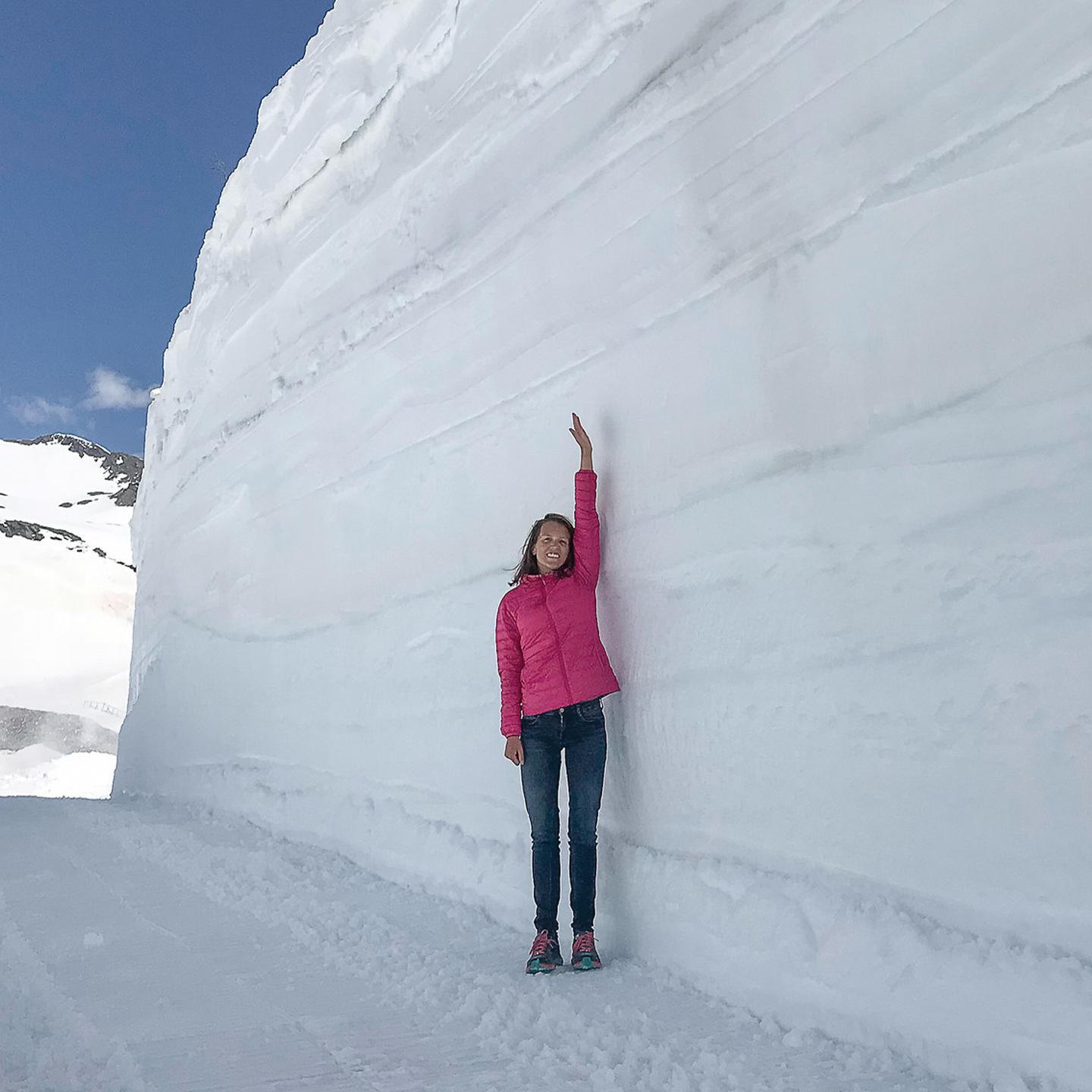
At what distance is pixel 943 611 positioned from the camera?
190 centimetres

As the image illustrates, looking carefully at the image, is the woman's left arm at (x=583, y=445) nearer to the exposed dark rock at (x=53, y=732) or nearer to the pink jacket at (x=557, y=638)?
the pink jacket at (x=557, y=638)

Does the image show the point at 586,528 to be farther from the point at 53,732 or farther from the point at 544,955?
the point at 53,732

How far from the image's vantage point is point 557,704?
256 cm

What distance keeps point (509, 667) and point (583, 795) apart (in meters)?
0.42

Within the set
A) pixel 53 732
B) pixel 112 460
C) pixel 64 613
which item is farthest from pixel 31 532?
pixel 112 460

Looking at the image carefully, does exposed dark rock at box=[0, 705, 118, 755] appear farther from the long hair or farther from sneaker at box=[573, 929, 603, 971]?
sneaker at box=[573, 929, 603, 971]

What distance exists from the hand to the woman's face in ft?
0.85

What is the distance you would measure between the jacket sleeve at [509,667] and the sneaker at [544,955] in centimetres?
54

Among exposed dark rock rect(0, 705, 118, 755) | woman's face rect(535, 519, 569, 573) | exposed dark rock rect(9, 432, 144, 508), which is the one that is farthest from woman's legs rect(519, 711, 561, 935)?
exposed dark rock rect(9, 432, 144, 508)

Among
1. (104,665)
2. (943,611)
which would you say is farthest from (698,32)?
(104,665)

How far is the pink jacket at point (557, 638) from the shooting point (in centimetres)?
258

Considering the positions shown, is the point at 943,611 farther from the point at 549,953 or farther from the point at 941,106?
the point at 549,953

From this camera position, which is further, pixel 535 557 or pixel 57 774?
pixel 57 774

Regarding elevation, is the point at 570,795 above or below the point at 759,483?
below
